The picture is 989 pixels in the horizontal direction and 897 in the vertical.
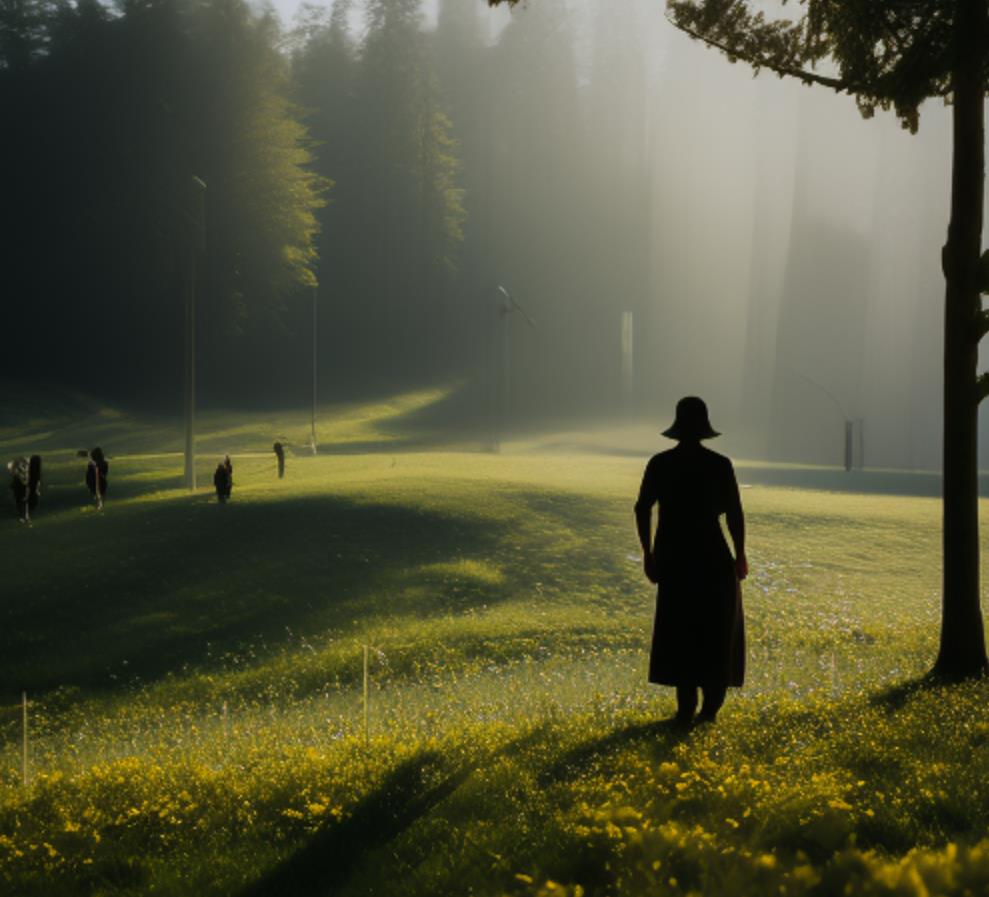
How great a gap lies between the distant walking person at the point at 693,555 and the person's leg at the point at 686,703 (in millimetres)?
238

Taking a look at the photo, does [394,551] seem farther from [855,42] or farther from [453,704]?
[855,42]

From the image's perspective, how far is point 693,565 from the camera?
8094mm

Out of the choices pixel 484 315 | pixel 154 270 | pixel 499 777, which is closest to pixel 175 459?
pixel 154 270

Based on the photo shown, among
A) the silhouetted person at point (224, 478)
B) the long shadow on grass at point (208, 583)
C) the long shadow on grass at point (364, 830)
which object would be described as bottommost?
→ the long shadow on grass at point (208, 583)

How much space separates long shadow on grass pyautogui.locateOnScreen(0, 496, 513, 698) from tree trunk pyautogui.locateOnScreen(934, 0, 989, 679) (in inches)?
355

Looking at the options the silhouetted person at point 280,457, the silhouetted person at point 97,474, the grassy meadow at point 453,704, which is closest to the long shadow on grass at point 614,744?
the grassy meadow at point 453,704

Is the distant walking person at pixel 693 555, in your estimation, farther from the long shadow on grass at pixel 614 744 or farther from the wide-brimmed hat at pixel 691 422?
the long shadow on grass at pixel 614 744

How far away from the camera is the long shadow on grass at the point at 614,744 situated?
754 cm

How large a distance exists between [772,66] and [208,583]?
1283cm

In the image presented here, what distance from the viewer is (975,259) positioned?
10.7 metres

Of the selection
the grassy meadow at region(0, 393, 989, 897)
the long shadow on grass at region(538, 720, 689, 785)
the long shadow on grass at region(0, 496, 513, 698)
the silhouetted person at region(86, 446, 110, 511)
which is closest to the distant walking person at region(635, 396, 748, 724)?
the long shadow on grass at region(538, 720, 689, 785)

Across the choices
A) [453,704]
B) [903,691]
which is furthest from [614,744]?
[453,704]

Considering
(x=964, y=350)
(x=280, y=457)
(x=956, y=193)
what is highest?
(x=956, y=193)

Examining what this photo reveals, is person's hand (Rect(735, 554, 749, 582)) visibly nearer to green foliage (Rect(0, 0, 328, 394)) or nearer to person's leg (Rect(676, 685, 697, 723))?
person's leg (Rect(676, 685, 697, 723))
